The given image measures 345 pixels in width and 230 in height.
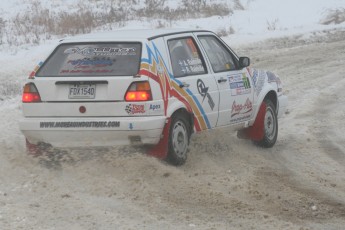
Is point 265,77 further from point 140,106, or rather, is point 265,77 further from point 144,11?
point 144,11

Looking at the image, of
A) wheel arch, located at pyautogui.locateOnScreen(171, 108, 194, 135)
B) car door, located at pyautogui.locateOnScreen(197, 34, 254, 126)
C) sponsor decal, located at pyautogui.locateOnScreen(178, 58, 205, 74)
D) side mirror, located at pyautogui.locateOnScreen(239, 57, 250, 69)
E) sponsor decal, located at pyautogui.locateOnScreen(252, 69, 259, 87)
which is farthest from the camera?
sponsor decal, located at pyautogui.locateOnScreen(252, 69, 259, 87)

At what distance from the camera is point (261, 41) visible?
21.2 meters

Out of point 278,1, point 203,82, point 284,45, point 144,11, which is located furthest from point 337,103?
point 278,1

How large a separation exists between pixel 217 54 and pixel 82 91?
6.78ft

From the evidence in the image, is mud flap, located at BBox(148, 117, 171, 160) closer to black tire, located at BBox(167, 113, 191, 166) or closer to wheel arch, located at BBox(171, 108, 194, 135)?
black tire, located at BBox(167, 113, 191, 166)

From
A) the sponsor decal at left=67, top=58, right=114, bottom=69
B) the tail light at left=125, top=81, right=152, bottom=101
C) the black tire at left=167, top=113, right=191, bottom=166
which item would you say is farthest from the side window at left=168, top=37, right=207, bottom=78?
the sponsor decal at left=67, top=58, right=114, bottom=69

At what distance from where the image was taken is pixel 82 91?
7.14 meters

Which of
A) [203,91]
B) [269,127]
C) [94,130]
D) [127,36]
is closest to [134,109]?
[94,130]

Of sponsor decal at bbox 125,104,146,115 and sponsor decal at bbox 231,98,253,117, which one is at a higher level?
sponsor decal at bbox 125,104,146,115

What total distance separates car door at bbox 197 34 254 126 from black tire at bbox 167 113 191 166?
67 centimetres

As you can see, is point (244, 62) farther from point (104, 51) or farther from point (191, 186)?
point (191, 186)

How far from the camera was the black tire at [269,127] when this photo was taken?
29.8 ft

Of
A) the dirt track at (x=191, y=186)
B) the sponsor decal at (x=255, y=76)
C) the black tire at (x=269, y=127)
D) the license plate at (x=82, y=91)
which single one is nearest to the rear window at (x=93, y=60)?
the license plate at (x=82, y=91)

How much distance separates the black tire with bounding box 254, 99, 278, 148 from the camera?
9078 millimetres
